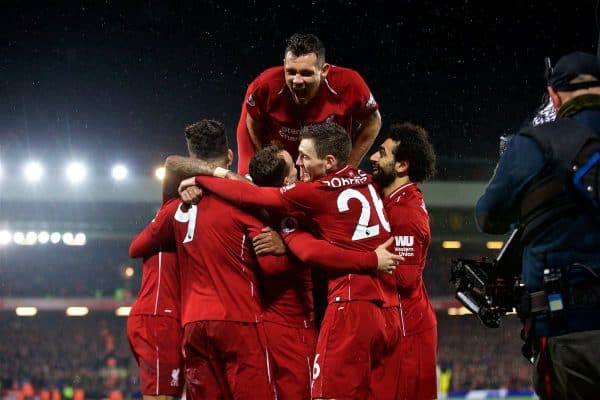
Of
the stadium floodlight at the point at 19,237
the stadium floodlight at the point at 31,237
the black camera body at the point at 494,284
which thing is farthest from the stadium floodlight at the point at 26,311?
the black camera body at the point at 494,284

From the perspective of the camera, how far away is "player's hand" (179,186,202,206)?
4480 mm

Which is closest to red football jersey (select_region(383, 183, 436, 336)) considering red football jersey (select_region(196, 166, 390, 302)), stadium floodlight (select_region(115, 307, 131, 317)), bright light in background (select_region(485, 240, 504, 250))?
red football jersey (select_region(196, 166, 390, 302))

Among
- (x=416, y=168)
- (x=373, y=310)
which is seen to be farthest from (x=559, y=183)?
(x=416, y=168)

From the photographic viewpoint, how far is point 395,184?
507 centimetres

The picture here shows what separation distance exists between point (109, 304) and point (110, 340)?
4.00ft

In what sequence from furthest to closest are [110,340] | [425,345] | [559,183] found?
[110,340], [425,345], [559,183]

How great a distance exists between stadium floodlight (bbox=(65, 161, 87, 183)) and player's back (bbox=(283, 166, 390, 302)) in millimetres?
22937

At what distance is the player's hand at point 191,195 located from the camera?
176 inches

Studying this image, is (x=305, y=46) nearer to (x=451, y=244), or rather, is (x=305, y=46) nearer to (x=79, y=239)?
(x=451, y=244)

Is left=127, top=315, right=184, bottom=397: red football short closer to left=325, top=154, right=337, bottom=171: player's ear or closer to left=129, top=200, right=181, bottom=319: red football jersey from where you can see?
left=129, top=200, right=181, bottom=319: red football jersey

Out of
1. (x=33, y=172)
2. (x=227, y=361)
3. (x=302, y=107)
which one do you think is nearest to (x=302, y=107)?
(x=302, y=107)

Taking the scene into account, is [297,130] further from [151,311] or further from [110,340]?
[110,340]

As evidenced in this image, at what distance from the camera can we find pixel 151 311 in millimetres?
4934

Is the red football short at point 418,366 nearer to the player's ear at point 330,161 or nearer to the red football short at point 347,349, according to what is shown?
the red football short at point 347,349
